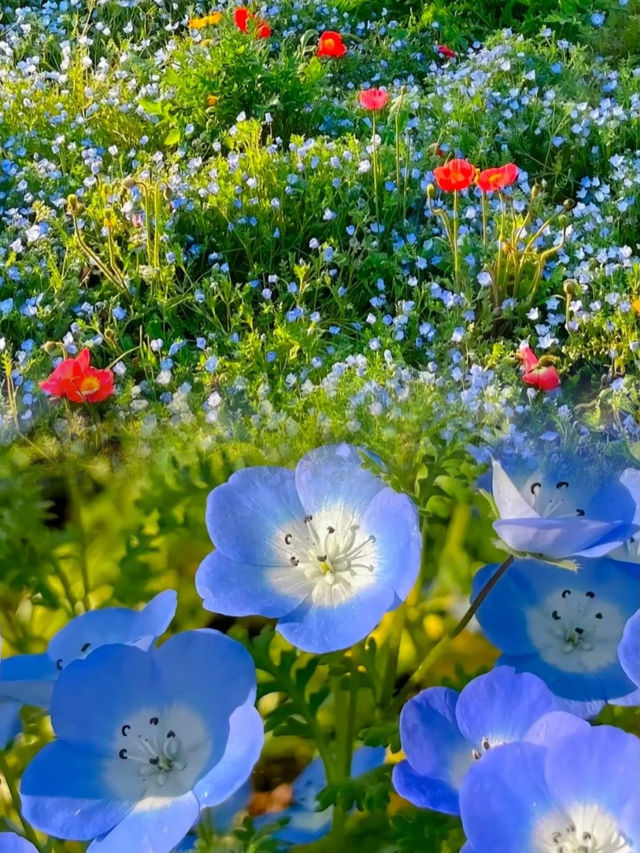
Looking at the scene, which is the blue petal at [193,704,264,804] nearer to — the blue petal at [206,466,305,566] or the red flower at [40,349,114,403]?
the blue petal at [206,466,305,566]

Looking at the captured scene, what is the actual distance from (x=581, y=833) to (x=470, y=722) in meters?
0.07

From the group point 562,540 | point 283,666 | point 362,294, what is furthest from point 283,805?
point 362,294

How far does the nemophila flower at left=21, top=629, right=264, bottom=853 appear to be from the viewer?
465 mm

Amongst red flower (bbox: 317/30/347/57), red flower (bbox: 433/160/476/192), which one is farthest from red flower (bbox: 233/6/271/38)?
red flower (bbox: 433/160/476/192)

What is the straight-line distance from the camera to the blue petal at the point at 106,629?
517 mm

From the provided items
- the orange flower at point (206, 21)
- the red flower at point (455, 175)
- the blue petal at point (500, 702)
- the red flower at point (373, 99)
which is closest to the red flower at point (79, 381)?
the red flower at point (455, 175)

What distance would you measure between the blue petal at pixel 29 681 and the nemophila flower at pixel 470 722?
0.58 feet

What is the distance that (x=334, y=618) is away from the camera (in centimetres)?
51

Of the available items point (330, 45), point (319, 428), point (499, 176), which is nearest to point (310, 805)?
point (319, 428)

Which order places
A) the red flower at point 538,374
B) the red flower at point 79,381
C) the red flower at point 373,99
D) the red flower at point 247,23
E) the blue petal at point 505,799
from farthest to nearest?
the red flower at point 247,23 < the red flower at point 373,99 < the red flower at point 538,374 < the red flower at point 79,381 < the blue petal at point 505,799

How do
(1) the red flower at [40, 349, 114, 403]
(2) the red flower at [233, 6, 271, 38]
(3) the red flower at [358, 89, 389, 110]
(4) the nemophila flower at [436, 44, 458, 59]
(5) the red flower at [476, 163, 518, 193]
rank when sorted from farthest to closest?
(4) the nemophila flower at [436, 44, 458, 59], (2) the red flower at [233, 6, 271, 38], (3) the red flower at [358, 89, 389, 110], (5) the red flower at [476, 163, 518, 193], (1) the red flower at [40, 349, 114, 403]

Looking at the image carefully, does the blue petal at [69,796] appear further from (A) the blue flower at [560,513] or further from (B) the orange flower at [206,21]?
(B) the orange flower at [206,21]

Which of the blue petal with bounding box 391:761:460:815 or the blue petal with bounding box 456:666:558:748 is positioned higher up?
the blue petal with bounding box 456:666:558:748

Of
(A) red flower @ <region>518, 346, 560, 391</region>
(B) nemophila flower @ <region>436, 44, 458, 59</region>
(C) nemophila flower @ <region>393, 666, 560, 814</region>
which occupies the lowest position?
(A) red flower @ <region>518, 346, 560, 391</region>
